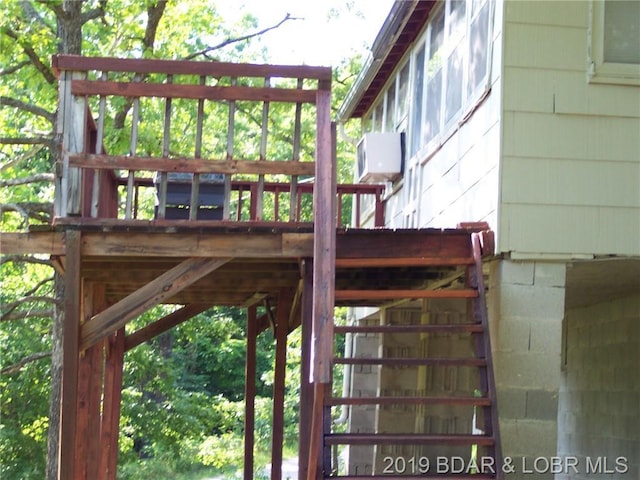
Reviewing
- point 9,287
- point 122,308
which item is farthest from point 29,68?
point 122,308

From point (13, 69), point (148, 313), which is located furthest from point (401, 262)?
point (148, 313)

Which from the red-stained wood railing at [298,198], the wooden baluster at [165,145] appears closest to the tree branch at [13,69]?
the red-stained wood railing at [298,198]

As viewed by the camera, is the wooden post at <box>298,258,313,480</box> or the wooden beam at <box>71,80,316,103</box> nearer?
the wooden beam at <box>71,80,316,103</box>

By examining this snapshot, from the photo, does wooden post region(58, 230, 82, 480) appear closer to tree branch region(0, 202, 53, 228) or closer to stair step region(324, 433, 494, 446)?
stair step region(324, 433, 494, 446)

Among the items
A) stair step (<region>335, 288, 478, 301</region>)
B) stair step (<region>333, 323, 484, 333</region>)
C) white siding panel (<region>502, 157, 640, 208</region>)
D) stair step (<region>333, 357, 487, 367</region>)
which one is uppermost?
white siding panel (<region>502, 157, 640, 208</region>)

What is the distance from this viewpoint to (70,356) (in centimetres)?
634

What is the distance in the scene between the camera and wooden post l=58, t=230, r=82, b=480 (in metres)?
6.21

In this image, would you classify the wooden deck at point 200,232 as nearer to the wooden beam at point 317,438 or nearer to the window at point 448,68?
the wooden beam at point 317,438

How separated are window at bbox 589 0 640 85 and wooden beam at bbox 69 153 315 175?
2027mm

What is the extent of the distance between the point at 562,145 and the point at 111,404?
6.26m

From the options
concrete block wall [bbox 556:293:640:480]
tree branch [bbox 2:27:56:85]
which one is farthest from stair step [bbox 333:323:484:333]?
tree branch [bbox 2:27:56:85]

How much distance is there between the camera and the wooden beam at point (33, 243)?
6.45 meters

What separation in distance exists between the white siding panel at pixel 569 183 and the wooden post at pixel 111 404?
5.61 m

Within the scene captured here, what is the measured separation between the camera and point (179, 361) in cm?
2692
